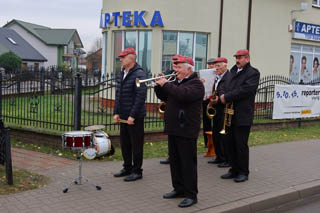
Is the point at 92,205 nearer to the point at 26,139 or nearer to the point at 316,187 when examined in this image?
the point at 316,187

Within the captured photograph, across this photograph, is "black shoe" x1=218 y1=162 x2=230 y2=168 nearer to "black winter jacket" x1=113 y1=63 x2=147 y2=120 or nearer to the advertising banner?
"black winter jacket" x1=113 y1=63 x2=147 y2=120

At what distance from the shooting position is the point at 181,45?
515 inches

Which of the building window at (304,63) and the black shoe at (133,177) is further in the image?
the building window at (304,63)

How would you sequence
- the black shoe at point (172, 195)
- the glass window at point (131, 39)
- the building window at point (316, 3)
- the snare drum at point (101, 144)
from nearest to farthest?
the black shoe at point (172, 195) < the snare drum at point (101, 144) < the glass window at point (131, 39) < the building window at point (316, 3)

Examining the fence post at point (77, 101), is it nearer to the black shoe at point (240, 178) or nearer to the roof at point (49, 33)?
the black shoe at point (240, 178)

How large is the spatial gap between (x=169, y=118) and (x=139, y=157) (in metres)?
1.35

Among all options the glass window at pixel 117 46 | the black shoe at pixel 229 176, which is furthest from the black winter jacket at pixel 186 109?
the glass window at pixel 117 46

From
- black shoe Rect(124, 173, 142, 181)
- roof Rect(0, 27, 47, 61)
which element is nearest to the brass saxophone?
black shoe Rect(124, 173, 142, 181)

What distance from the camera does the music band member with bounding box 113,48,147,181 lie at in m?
5.95

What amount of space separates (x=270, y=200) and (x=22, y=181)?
148 inches

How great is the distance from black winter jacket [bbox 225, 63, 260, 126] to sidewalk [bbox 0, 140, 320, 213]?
3.49 feet

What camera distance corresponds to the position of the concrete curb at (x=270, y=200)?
5044mm

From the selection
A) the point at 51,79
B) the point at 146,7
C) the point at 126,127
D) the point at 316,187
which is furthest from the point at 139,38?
the point at 316,187

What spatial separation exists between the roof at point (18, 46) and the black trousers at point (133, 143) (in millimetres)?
49167
